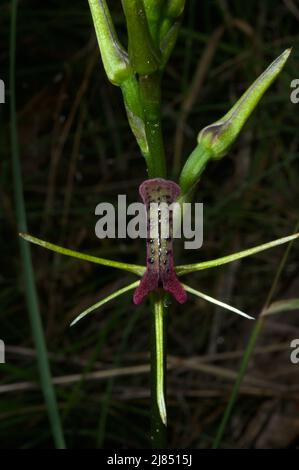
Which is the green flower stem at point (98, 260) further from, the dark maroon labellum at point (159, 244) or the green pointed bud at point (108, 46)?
the green pointed bud at point (108, 46)

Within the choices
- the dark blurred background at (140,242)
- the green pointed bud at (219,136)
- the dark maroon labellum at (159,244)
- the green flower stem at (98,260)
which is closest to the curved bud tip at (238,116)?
the green pointed bud at (219,136)

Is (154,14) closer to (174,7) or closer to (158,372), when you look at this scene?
(174,7)

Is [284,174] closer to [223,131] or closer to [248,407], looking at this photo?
[248,407]

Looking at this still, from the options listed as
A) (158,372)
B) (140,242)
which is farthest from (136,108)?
(140,242)

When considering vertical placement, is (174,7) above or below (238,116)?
above

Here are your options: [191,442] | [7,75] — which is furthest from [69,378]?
[7,75]

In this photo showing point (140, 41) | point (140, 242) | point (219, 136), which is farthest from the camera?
point (140, 242)

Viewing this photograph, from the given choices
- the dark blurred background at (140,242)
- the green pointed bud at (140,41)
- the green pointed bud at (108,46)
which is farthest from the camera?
the dark blurred background at (140,242)
